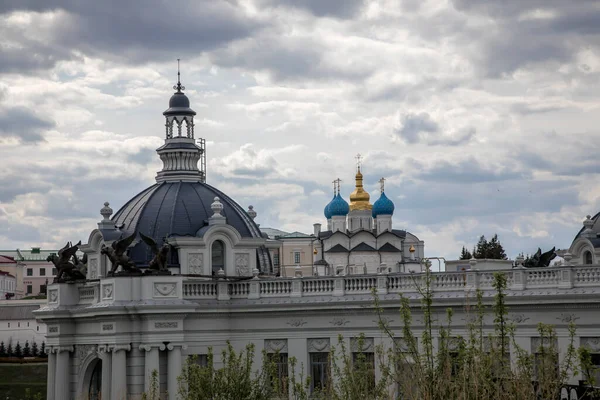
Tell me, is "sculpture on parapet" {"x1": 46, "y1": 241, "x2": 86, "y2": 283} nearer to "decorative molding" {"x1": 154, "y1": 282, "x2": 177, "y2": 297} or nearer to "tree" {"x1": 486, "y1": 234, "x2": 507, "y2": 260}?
"decorative molding" {"x1": 154, "y1": 282, "x2": 177, "y2": 297}

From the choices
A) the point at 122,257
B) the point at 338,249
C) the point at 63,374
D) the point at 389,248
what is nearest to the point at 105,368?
the point at 63,374

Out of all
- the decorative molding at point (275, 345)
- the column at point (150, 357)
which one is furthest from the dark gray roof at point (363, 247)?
the column at point (150, 357)

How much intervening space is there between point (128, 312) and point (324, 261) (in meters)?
91.4

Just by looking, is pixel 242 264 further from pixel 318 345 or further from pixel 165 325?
pixel 318 345

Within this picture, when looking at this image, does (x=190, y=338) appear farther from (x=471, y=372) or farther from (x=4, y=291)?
(x=4, y=291)

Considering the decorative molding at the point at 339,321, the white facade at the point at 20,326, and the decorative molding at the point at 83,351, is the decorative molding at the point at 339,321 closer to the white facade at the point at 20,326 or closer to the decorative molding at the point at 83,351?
the decorative molding at the point at 83,351

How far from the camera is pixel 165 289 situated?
48969mm

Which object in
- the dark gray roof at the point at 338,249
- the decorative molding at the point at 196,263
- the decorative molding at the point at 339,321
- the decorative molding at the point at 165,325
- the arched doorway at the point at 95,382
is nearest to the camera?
the decorative molding at the point at 339,321

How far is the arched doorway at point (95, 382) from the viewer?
51.6m

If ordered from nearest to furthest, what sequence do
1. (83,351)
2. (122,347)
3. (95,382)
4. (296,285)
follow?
(122,347) → (296,285) → (83,351) → (95,382)

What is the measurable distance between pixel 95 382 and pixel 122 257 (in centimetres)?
647

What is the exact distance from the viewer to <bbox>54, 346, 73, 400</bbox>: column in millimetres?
52375

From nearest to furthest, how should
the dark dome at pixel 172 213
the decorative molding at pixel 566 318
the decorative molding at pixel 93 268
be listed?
the decorative molding at pixel 566 318
the dark dome at pixel 172 213
the decorative molding at pixel 93 268

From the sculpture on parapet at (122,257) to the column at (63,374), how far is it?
207 inches
